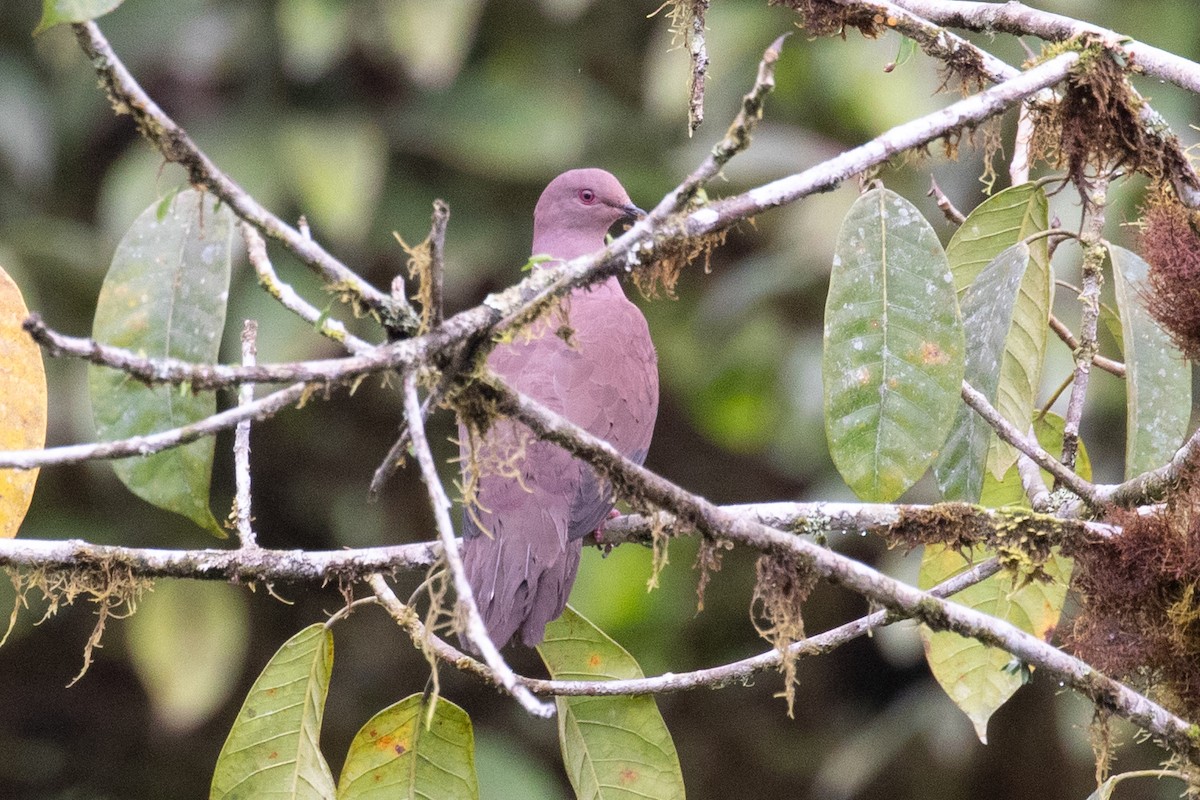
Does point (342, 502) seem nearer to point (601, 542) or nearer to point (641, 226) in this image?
point (601, 542)

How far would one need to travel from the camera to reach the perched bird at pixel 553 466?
288cm

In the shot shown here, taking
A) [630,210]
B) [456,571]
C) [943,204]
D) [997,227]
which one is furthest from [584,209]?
[456,571]

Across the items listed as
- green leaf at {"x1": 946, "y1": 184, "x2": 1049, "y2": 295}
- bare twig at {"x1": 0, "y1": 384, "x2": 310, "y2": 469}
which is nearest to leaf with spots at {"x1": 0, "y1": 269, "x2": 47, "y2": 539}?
bare twig at {"x1": 0, "y1": 384, "x2": 310, "y2": 469}

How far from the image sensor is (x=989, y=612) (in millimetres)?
2938

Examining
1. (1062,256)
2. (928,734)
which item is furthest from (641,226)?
(928,734)

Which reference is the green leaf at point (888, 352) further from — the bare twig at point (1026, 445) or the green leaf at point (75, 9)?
the green leaf at point (75, 9)

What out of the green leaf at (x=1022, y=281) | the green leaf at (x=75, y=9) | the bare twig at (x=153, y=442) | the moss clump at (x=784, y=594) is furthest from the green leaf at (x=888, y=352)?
the green leaf at (x=75, y=9)

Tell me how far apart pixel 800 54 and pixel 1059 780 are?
3797 millimetres

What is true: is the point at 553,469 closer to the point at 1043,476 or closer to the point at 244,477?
the point at 244,477

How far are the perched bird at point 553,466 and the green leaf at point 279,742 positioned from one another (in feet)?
1.42

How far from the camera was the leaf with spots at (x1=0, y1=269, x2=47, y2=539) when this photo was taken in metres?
2.27

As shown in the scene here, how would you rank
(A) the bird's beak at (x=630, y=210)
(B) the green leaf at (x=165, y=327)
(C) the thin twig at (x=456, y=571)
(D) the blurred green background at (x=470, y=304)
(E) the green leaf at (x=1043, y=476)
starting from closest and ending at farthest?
1. (C) the thin twig at (x=456, y=571)
2. (B) the green leaf at (x=165, y=327)
3. (E) the green leaf at (x=1043, y=476)
4. (A) the bird's beak at (x=630, y=210)
5. (D) the blurred green background at (x=470, y=304)

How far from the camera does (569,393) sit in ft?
11.1

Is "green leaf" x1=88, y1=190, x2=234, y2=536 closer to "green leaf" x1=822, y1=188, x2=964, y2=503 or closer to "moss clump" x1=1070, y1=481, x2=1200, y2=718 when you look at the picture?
"green leaf" x1=822, y1=188, x2=964, y2=503
